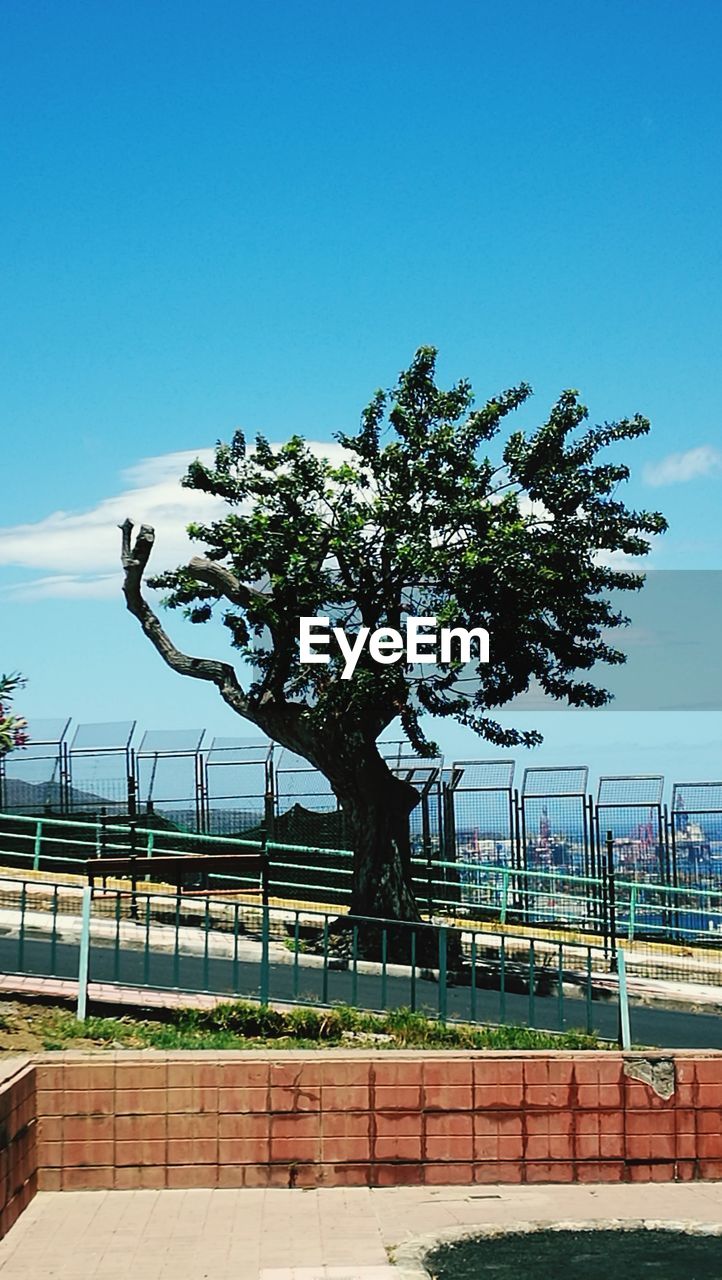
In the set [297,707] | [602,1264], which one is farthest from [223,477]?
[602,1264]

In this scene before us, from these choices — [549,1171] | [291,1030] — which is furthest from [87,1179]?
[291,1030]

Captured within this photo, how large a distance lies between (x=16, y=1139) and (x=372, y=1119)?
87.3 inches

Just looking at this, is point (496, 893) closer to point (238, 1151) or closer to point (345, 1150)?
point (345, 1150)

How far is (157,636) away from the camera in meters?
22.7

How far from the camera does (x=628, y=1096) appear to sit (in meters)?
9.44

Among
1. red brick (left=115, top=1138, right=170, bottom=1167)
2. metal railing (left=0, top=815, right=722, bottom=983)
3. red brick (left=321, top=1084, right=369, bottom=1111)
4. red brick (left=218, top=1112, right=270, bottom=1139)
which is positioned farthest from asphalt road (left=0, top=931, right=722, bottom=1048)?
red brick (left=115, top=1138, right=170, bottom=1167)

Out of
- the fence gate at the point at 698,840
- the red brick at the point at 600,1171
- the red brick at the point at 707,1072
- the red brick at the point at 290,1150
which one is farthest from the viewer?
the fence gate at the point at 698,840

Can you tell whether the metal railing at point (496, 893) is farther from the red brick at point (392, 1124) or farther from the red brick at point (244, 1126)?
the red brick at point (244, 1126)

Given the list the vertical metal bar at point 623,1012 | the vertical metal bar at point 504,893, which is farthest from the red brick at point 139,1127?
the vertical metal bar at point 504,893

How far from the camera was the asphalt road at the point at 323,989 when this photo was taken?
48.0 feet

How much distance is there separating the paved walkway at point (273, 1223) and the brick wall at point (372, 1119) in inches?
5.3

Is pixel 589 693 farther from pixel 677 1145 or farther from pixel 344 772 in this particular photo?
pixel 677 1145

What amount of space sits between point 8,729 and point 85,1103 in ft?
15.4

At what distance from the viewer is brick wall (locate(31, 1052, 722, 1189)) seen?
897 centimetres
